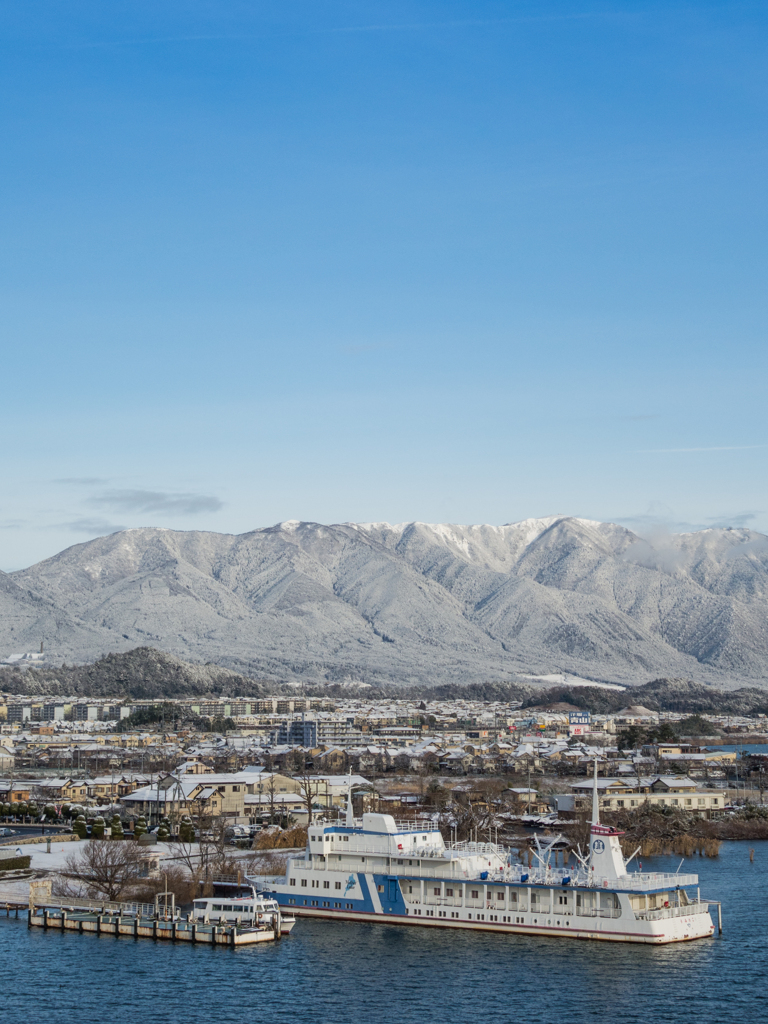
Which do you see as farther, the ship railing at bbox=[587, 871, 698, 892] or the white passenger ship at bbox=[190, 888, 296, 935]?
the white passenger ship at bbox=[190, 888, 296, 935]

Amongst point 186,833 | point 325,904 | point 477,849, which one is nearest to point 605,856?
point 477,849

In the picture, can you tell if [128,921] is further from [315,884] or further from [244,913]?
[315,884]

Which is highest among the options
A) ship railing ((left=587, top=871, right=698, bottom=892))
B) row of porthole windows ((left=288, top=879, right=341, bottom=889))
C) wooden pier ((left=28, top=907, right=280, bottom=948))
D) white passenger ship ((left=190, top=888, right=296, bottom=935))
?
ship railing ((left=587, top=871, right=698, bottom=892))

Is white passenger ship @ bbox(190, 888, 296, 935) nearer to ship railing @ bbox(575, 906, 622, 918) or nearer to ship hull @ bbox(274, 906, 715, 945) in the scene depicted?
ship hull @ bbox(274, 906, 715, 945)

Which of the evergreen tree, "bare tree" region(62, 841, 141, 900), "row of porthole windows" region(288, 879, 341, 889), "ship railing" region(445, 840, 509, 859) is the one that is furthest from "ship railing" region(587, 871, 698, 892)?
the evergreen tree

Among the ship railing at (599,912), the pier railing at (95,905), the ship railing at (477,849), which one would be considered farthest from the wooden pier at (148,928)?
the ship railing at (599,912)

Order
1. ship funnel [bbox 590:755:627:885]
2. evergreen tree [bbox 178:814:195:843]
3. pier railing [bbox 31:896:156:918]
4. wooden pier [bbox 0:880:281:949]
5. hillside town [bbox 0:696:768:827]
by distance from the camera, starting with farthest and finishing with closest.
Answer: hillside town [bbox 0:696:768:827]
evergreen tree [bbox 178:814:195:843]
pier railing [bbox 31:896:156:918]
ship funnel [bbox 590:755:627:885]
wooden pier [bbox 0:880:281:949]
